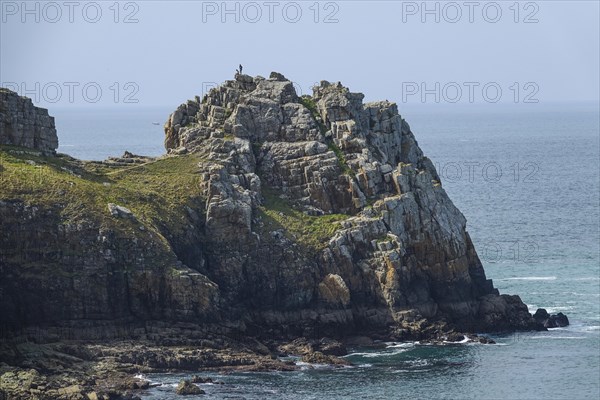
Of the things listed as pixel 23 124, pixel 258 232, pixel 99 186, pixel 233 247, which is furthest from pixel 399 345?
pixel 23 124

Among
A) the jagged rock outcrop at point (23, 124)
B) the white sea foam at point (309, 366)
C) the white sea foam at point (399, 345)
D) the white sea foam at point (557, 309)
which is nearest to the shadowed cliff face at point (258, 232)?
the white sea foam at point (399, 345)

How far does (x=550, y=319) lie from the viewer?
148 m

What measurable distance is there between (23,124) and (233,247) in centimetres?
2436

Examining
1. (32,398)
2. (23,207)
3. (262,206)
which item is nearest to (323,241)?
(262,206)

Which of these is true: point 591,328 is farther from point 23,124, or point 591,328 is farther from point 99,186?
point 23,124

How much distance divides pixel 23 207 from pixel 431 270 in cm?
3916

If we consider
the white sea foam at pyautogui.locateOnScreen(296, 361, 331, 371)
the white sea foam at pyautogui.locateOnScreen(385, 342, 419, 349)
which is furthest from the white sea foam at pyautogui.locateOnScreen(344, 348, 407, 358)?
the white sea foam at pyautogui.locateOnScreen(296, 361, 331, 371)

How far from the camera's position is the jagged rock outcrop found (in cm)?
14775

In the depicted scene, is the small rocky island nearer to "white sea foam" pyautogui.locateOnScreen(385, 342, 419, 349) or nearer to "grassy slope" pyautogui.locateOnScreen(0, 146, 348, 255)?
"grassy slope" pyautogui.locateOnScreen(0, 146, 348, 255)

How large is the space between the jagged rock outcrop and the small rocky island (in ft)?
0.57

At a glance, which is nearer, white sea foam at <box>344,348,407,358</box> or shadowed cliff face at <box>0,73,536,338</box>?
shadowed cliff face at <box>0,73,536,338</box>

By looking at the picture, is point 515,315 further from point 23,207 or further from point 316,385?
point 23,207

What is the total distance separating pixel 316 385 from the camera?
125 m

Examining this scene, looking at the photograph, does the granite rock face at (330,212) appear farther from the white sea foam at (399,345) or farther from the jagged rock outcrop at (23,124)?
the jagged rock outcrop at (23,124)
